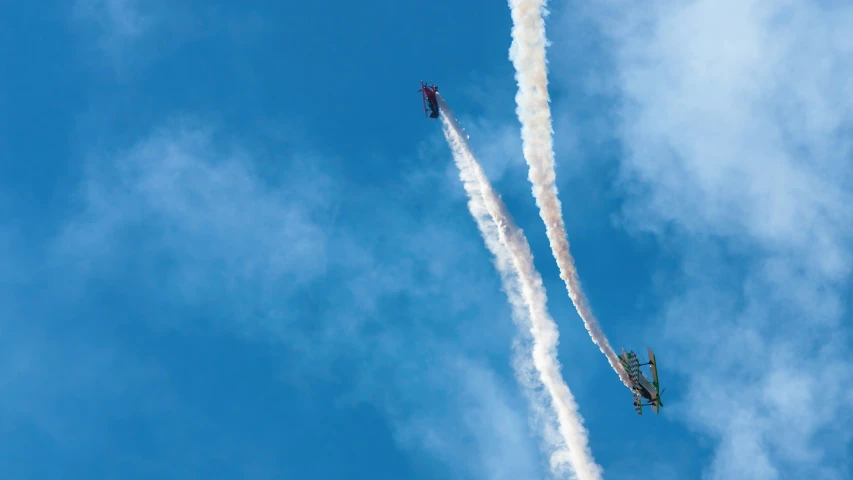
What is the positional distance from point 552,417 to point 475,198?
24288 millimetres

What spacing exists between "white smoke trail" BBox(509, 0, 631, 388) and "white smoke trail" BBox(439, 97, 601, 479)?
7.80 m

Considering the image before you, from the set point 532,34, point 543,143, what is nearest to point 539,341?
point 543,143

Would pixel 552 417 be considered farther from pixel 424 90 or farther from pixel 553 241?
pixel 424 90

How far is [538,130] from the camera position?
383 feet

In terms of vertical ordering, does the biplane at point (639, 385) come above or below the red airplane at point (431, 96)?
below

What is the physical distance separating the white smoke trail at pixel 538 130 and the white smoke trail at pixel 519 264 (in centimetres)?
780

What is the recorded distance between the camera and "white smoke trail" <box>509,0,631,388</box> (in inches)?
4560

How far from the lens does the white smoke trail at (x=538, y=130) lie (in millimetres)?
115812

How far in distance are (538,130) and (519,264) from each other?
15638 mm

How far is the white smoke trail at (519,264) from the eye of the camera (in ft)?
413

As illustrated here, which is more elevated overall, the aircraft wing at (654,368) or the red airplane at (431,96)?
the red airplane at (431,96)

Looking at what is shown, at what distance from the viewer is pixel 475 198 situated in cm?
12644

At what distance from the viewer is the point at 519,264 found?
12594cm

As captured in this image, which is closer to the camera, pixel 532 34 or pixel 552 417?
pixel 532 34
